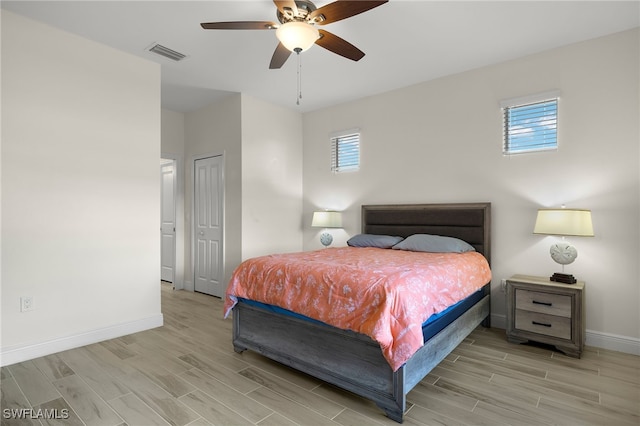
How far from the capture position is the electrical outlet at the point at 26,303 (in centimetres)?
276

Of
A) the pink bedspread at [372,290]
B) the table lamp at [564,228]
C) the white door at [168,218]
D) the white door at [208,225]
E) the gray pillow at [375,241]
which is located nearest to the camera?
the pink bedspread at [372,290]

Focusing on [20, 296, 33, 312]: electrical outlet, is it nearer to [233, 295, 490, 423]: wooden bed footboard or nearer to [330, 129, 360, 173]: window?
[233, 295, 490, 423]: wooden bed footboard

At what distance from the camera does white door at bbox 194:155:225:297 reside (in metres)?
4.84

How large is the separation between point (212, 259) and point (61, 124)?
8.49 ft

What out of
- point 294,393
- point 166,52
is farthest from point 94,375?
point 166,52

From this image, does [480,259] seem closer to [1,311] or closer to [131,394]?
[131,394]

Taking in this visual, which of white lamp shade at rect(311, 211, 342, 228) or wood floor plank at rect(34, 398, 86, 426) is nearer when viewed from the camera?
wood floor plank at rect(34, 398, 86, 426)

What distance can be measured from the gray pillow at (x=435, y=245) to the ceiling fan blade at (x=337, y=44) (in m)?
1.99

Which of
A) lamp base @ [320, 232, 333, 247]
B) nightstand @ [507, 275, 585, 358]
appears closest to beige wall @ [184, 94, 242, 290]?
lamp base @ [320, 232, 333, 247]

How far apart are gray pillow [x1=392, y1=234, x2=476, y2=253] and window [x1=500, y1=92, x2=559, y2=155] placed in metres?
1.13

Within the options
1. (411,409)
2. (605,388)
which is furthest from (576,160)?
(411,409)

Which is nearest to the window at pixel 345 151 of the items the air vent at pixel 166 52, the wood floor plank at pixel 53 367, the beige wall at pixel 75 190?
the air vent at pixel 166 52

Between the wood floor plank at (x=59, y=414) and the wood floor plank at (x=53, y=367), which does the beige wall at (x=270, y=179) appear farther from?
the wood floor plank at (x=59, y=414)

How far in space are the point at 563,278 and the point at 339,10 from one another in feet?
9.72
